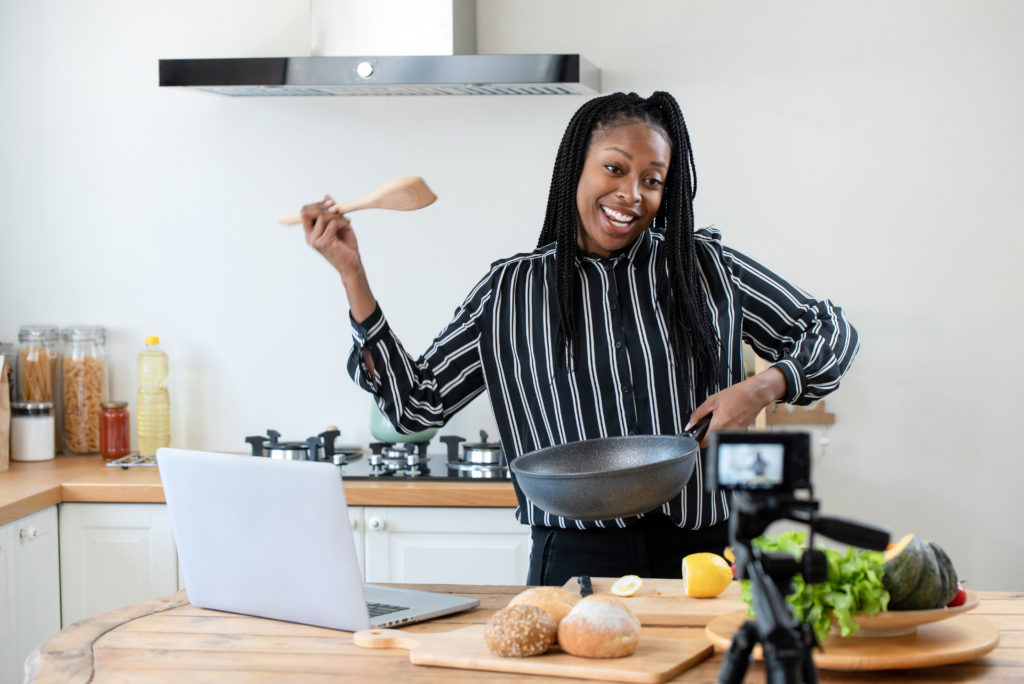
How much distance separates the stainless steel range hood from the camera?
8.52 feet

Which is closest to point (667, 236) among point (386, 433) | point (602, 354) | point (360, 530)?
point (602, 354)

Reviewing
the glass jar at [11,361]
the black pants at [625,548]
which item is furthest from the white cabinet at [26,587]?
the black pants at [625,548]

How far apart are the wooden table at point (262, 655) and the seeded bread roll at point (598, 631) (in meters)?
0.06

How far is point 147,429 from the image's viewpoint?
10.1ft

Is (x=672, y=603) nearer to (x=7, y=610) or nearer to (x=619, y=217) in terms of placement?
(x=619, y=217)

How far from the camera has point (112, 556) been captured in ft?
8.84

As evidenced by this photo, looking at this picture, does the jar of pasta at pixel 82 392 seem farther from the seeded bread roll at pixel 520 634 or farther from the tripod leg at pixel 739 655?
the tripod leg at pixel 739 655

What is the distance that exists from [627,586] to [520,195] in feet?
5.58

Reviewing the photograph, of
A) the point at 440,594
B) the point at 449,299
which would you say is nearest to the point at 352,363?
the point at 440,594

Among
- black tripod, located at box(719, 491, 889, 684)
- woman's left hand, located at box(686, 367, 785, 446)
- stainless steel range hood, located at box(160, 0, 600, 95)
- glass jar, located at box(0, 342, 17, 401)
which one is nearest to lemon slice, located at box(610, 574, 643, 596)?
woman's left hand, located at box(686, 367, 785, 446)

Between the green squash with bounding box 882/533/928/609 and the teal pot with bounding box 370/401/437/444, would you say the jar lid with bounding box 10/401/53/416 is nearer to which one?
the teal pot with bounding box 370/401/437/444

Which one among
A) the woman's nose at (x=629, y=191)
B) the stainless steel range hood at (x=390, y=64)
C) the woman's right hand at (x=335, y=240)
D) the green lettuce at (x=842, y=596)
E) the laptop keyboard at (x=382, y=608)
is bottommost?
the laptop keyboard at (x=382, y=608)

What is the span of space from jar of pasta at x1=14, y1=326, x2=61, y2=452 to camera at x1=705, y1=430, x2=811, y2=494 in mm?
2519

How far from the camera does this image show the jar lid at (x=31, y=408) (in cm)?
300
